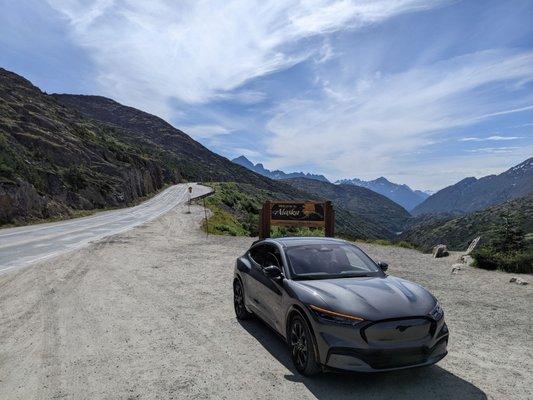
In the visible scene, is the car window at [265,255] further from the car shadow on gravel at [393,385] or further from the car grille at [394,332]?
the car grille at [394,332]

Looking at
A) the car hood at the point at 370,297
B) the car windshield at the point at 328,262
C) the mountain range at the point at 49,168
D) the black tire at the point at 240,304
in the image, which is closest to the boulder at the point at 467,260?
the car windshield at the point at 328,262

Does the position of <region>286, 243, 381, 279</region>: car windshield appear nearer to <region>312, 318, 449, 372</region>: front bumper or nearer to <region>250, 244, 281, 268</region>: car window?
<region>250, 244, 281, 268</region>: car window

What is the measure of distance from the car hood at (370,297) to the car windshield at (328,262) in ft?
0.97

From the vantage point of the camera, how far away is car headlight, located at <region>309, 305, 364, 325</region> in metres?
5.07

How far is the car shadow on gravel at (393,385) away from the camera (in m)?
5.04

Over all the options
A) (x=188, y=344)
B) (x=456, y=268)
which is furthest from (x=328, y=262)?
(x=456, y=268)

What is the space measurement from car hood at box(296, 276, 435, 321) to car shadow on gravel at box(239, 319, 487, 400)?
0.90 m

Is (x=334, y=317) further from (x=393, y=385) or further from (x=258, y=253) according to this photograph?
(x=258, y=253)

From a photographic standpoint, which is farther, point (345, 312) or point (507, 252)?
point (507, 252)

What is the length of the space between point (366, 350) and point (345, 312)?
488 mm

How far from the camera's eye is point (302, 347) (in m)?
5.61

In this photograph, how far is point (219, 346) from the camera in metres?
6.76

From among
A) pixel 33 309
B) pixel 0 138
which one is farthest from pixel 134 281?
pixel 0 138

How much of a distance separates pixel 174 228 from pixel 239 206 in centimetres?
2898
